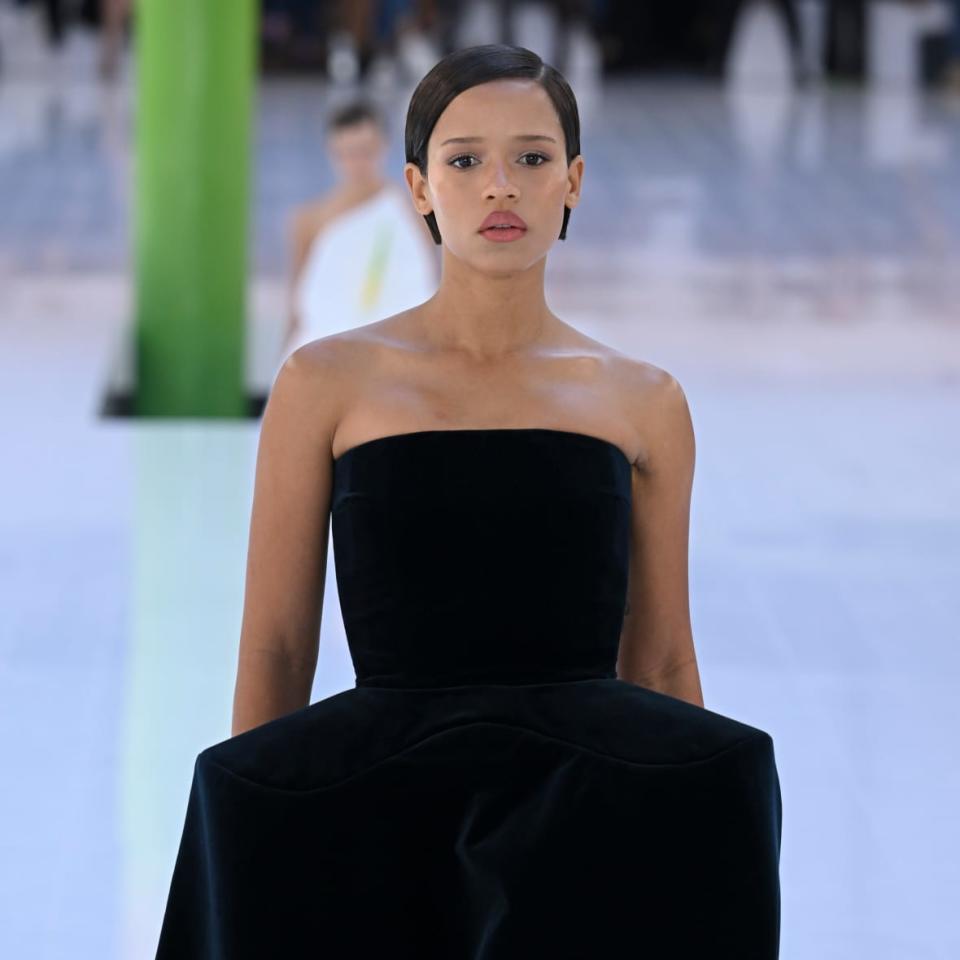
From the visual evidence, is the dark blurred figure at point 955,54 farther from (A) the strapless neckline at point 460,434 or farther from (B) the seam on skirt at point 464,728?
(B) the seam on skirt at point 464,728

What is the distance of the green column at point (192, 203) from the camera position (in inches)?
287

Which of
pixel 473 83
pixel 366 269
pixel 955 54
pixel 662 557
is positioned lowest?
pixel 366 269

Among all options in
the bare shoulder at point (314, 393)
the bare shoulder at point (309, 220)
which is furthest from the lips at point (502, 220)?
the bare shoulder at point (309, 220)

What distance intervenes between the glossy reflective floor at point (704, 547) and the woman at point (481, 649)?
126mm

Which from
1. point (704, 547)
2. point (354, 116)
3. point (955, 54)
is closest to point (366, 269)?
point (354, 116)

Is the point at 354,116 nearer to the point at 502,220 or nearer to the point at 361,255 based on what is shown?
the point at 361,255

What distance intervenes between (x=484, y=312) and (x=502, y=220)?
4.0 inches

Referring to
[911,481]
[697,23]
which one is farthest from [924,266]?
[697,23]

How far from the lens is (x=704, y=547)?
5535 mm

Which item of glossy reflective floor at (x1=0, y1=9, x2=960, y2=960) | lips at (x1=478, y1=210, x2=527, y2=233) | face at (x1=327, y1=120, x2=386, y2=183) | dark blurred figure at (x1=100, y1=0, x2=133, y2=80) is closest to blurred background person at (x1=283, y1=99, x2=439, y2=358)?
face at (x1=327, y1=120, x2=386, y2=183)

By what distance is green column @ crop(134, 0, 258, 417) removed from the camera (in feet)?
23.9

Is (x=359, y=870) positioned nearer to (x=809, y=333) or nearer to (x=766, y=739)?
(x=766, y=739)

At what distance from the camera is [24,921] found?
3.28m

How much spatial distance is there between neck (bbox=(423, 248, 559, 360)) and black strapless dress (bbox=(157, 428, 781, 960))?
17 centimetres
